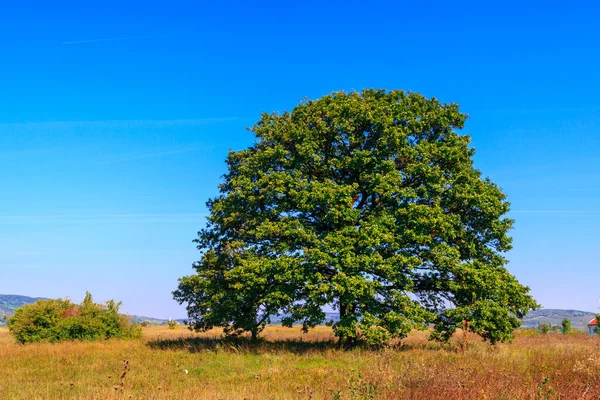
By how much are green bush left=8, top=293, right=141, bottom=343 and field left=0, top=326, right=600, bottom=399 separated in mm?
4036

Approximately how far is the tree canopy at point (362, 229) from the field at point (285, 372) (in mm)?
1936

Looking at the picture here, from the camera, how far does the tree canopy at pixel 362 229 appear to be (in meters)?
20.3

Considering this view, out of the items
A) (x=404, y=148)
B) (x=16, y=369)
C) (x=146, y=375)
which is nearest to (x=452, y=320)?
(x=404, y=148)

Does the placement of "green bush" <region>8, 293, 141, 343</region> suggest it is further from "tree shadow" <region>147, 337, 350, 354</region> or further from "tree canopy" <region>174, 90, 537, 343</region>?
"tree canopy" <region>174, 90, 537, 343</region>

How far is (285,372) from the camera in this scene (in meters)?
15.8

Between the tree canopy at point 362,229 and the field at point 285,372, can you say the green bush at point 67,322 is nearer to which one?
the field at point 285,372

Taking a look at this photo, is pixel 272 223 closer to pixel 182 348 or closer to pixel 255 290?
pixel 255 290

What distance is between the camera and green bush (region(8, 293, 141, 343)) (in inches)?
1233

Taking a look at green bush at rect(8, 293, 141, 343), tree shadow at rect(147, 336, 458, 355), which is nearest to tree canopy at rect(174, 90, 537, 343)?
tree shadow at rect(147, 336, 458, 355)

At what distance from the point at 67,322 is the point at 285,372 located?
70.5ft

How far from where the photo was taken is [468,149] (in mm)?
24703

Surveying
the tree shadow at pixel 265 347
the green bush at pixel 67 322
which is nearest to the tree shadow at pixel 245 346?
the tree shadow at pixel 265 347

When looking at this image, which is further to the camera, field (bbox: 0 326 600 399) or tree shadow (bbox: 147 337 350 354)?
tree shadow (bbox: 147 337 350 354)

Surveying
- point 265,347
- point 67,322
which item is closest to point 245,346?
point 265,347
